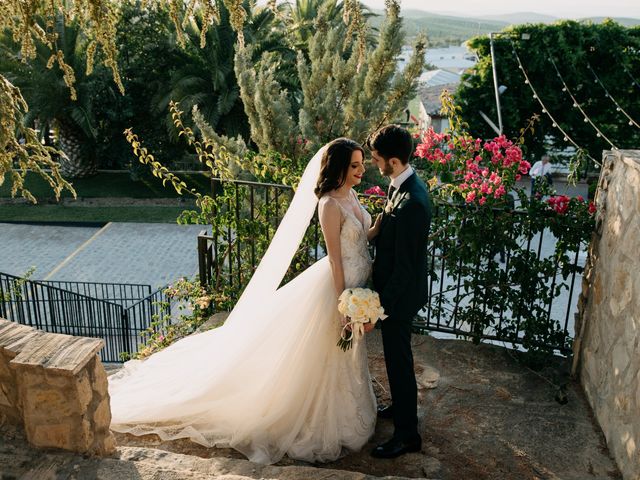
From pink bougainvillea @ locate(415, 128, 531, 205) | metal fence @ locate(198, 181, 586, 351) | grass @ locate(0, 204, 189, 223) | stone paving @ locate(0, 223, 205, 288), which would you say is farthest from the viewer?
grass @ locate(0, 204, 189, 223)

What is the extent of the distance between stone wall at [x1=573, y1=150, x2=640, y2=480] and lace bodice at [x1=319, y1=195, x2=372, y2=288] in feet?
5.10

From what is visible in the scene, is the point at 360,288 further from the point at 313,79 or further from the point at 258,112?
the point at 313,79

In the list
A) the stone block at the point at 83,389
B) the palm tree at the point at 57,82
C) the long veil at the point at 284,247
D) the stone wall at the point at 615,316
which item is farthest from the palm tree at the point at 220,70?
the stone block at the point at 83,389

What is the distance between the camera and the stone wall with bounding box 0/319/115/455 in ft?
9.60

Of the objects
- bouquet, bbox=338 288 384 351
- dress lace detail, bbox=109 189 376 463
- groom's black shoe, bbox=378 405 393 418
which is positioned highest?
bouquet, bbox=338 288 384 351

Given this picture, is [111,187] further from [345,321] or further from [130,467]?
[130,467]

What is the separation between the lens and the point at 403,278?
366 centimetres

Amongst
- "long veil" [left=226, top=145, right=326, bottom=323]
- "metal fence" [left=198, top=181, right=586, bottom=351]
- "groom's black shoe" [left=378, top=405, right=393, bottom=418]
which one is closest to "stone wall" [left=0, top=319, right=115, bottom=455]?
"long veil" [left=226, top=145, right=326, bottom=323]

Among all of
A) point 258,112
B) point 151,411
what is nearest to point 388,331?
point 151,411

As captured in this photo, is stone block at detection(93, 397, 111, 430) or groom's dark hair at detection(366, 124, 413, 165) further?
groom's dark hair at detection(366, 124, 413, 165)

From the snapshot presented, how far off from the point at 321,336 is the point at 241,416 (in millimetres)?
729

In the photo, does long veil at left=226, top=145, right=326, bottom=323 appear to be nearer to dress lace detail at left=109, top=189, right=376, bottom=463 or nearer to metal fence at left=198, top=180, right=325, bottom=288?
dress lace detail at left=109, top=189, right=376, bottom=463

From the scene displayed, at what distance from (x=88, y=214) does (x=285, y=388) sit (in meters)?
20.3

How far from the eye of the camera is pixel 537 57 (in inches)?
838
